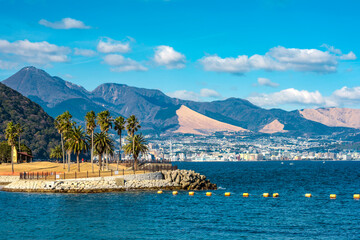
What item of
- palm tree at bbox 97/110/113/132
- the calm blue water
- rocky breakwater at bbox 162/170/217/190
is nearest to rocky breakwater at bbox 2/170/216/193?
rocky breakwater at bbox 162/170/217/190

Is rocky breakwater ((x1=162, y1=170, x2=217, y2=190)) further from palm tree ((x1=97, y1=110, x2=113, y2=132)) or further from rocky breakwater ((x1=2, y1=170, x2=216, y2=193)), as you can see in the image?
palm tree ((x1=97, y1=110, x2=113, y2=132))

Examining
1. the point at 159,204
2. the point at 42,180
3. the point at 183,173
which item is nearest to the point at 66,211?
the point at 159,204

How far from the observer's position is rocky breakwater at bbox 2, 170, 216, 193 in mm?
96062

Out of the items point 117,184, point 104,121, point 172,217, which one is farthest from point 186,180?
point 172,217

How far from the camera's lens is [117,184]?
9744cm

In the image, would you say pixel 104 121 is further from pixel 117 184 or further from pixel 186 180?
pixel 186 180

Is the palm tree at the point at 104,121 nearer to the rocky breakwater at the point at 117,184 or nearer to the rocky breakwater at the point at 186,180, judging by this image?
the rocky breakwater at the point at 186,180

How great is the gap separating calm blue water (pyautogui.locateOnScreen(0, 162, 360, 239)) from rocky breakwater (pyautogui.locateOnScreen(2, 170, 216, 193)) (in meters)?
5.22

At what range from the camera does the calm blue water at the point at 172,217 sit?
182 ft

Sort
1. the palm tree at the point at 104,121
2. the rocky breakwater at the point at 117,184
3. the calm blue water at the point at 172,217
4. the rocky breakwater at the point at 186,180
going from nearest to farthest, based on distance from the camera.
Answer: the calm blue water at the point at 172,217, the rocky breakwater at the point at 117,184, the rocky breakwater at the point at 186,180, the palm tree at the point at 104,121

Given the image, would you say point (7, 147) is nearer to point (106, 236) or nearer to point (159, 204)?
point (159, 204)

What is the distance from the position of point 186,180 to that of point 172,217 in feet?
125

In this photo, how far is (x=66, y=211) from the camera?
70812 mm

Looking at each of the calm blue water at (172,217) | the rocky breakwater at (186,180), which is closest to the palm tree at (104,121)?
the rocky breakwater at (186,180)
